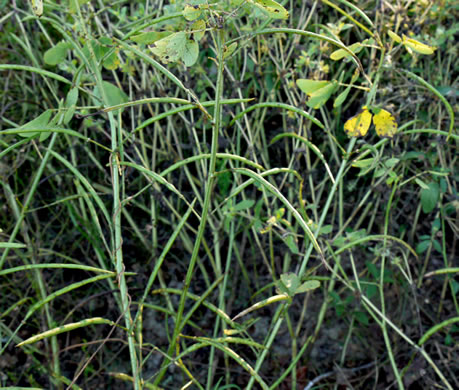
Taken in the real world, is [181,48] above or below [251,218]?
above

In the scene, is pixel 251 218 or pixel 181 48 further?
pixel 251 218

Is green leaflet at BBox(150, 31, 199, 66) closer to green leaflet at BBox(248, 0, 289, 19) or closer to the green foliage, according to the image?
green leaflet at BBox(248, 0, 289, 19)

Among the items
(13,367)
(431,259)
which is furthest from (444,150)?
(13,367)

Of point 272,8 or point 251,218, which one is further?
point 251,218

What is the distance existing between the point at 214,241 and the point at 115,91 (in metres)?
0.55

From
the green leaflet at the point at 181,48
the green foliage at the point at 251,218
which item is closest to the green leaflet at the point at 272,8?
the green leaflet at the point at 181,48

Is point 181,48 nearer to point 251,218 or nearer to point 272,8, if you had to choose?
point 272,8

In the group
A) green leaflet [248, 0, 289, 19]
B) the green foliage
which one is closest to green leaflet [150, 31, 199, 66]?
green leaflet [248, 0, 289, 19]

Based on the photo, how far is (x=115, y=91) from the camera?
40.9 inches

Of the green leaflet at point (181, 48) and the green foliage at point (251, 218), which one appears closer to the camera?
the green leaflet at point (181, 48)

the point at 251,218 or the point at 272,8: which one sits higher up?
the point at 272,8

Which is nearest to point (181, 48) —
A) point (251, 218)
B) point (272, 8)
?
point (272, 8)

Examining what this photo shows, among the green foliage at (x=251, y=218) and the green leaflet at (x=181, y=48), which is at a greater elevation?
the green leaflet at (x=181, y=48)

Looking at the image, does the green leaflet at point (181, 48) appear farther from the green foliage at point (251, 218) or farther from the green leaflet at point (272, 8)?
the green foliage at point (251, 218)
